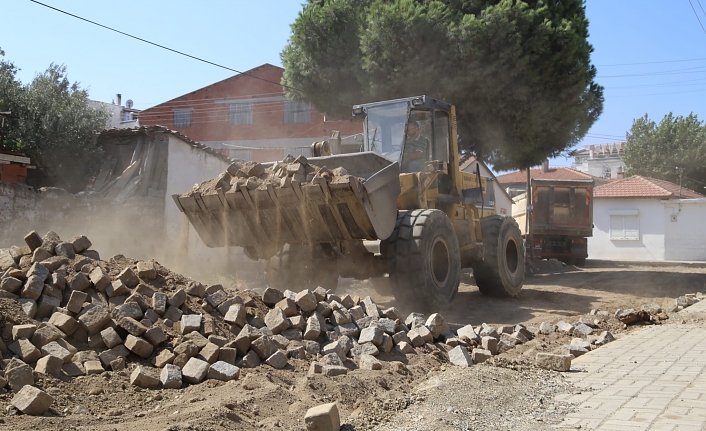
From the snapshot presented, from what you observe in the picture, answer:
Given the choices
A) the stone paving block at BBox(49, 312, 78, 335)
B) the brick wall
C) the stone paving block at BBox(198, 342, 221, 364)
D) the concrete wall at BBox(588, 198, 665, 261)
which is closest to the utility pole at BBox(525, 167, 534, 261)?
the brick wall

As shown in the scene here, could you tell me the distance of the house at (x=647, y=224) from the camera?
35.1m

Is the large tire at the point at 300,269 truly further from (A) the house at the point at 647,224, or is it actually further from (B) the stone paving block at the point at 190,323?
(A) the house at the point at 647,224

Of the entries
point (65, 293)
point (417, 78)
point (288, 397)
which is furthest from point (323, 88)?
point (288, 397)

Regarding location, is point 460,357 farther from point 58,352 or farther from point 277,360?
point 58,352

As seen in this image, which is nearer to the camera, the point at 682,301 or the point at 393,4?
the point at 682,301

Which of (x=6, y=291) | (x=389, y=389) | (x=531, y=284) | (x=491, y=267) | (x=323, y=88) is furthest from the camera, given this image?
(x=323, y=88)

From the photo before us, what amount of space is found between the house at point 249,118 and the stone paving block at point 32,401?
87.0ft

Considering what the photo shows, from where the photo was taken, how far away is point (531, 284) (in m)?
15.2

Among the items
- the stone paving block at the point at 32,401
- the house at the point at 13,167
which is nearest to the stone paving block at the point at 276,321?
the stone paving block at the point at 32,401

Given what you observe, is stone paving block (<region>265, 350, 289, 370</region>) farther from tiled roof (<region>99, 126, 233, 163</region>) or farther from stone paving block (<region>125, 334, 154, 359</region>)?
tiled roof (<region>99, 126, 233, 163</region>)

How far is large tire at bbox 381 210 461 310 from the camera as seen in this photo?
334 inches

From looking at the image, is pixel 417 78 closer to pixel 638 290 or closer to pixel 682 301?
pixel 638 290

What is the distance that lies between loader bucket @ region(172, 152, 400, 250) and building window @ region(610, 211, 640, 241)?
1226 inches

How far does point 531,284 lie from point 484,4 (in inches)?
293
